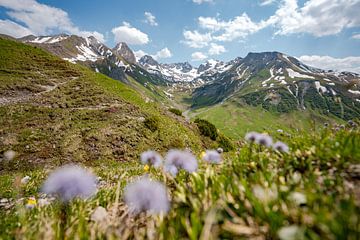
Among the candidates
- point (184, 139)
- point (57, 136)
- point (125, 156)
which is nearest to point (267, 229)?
point (125, 156)

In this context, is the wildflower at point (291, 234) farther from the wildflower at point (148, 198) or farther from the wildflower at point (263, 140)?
the wildflower at point (263, 140)

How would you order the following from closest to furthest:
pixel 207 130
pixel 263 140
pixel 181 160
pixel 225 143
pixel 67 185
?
pixel 67 185 → pixel 181 160 → pixel 263 140 → pixel 207 130 → pixel 225 143

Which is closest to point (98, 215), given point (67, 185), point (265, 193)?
point (67, 185)

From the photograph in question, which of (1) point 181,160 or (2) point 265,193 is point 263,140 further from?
(2) point 265,193

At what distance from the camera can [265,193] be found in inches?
100

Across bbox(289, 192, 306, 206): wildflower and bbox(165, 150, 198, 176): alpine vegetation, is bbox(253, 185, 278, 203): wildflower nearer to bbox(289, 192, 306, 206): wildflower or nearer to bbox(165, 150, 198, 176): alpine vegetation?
bbox(289, 192, 306, 206): wildflower

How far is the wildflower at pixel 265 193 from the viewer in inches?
97.7

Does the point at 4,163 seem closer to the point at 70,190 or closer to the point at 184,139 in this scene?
the point at 184,139

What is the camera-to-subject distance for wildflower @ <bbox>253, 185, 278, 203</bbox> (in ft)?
8.14

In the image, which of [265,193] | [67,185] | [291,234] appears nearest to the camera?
[291,234]

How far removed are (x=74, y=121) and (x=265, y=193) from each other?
98.6ft

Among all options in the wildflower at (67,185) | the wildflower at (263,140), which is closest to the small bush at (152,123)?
the wildflower at (263,140)

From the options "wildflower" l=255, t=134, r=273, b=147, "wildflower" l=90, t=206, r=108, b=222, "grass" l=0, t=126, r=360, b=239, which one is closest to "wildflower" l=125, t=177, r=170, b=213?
"grass" l=0, t=126, r=360, b=239

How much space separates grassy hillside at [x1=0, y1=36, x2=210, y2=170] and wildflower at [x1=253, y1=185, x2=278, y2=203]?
23.6 m
